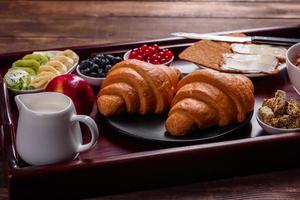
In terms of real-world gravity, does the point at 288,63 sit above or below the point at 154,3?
above

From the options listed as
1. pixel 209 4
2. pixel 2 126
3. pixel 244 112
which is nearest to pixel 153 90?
pixel 244 112

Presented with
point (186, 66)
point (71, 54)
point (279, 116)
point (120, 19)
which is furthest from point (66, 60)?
point (120, 19)

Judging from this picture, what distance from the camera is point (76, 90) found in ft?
3.48

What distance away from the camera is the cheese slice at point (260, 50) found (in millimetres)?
1249

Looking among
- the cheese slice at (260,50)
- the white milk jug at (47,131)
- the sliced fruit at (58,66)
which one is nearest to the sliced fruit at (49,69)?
the sliced fruit at (58,66)

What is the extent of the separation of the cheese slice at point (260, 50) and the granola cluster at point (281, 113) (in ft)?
0.76

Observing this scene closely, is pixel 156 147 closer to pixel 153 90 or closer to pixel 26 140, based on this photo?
pixel 153 90

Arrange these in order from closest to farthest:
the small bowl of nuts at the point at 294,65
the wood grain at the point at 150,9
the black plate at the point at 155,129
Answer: the black plate at the point at 155,129 < the small bowl of nuts at the point at 294,65 < the wood grain at the point at 150,9

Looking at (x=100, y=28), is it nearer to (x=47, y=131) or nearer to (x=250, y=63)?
(x=250, y=63)

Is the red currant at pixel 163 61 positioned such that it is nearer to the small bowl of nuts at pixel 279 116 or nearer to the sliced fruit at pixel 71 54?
the sliced fruit at pixel 71 54

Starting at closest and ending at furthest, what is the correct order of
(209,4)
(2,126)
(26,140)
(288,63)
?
1. (26,140)
2. (2,126)
3. (288,63)
4. (209,4)

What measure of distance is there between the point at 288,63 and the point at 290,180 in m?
0.26

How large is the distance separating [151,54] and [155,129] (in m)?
0.26

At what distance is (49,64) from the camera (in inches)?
47.5
